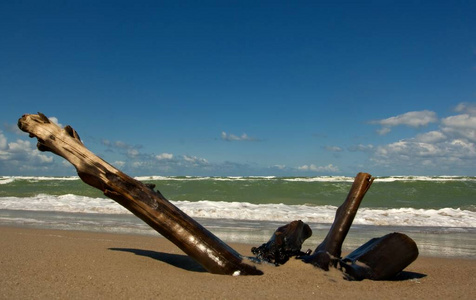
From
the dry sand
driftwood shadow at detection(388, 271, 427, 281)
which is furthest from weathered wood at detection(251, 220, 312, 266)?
driftwood shadow at detection(388, 271, 427, 281)

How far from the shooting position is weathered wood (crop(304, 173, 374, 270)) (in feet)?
12.1

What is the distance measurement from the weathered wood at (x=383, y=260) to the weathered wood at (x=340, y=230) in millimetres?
122

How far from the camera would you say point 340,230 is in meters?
3.84

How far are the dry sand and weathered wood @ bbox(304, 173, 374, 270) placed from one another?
4.5 inches

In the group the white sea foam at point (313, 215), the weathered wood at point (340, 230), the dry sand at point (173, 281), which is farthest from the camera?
the white sea foam at point (313, 215)

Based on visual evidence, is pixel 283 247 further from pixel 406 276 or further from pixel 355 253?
pixel 406 276

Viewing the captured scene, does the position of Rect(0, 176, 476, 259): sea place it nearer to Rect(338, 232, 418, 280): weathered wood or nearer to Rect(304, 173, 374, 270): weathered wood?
Rect(338, 232, 418, 280): weathered wood

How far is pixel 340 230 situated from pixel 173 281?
1.67 meters

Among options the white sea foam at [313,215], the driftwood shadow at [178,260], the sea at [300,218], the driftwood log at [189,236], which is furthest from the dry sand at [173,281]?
the white sea foam at [313,215]

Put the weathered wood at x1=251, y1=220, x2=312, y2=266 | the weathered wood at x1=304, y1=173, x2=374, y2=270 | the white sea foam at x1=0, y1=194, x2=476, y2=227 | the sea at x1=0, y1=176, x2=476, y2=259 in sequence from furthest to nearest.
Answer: the white sea foam at x1=0, y1=194, x2=476, y2=227 < the sea at x1=0, y1=176, x2=476, y2=259 < the weathered wood at x1=251, y1=220, x2=312, y2=266 < the weathered wood at x1=304, y1=173, x2=374, y2=270

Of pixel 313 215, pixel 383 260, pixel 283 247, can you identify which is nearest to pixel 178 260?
pixel 283 247

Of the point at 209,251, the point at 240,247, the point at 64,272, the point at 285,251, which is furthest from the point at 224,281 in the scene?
the point at 240,247

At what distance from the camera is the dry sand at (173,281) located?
2.96 meters

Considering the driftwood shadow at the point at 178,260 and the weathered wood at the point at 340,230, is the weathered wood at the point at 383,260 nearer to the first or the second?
the weathered wood at the point at 340,230
